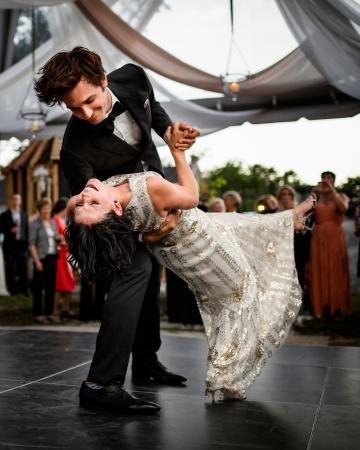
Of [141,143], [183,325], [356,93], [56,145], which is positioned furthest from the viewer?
Answer: [56,145]

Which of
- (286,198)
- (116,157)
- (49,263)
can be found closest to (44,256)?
(49,263)

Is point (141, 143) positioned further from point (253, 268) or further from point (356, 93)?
point (356, 93)

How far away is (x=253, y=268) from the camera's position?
3213 mm

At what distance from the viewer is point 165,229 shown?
2.81 m

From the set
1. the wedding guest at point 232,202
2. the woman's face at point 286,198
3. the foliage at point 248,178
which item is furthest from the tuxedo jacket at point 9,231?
the foliage at point 248,178

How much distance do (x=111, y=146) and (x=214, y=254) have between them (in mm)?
675

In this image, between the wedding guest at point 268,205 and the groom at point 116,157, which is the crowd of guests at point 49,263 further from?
the groom at point 116,157

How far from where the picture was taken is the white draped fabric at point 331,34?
175 inches

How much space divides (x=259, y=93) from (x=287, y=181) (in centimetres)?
4602

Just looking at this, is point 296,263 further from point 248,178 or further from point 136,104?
point 248,178

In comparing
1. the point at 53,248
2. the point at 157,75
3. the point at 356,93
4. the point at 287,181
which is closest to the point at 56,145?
the point at 53,248

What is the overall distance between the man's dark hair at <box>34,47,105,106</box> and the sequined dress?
0.44 meters

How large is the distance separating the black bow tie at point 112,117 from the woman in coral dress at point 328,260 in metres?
4.20

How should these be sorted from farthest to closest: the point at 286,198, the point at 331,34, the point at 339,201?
the point at 286,198 → the point at 339,201 → the point at 331,34
